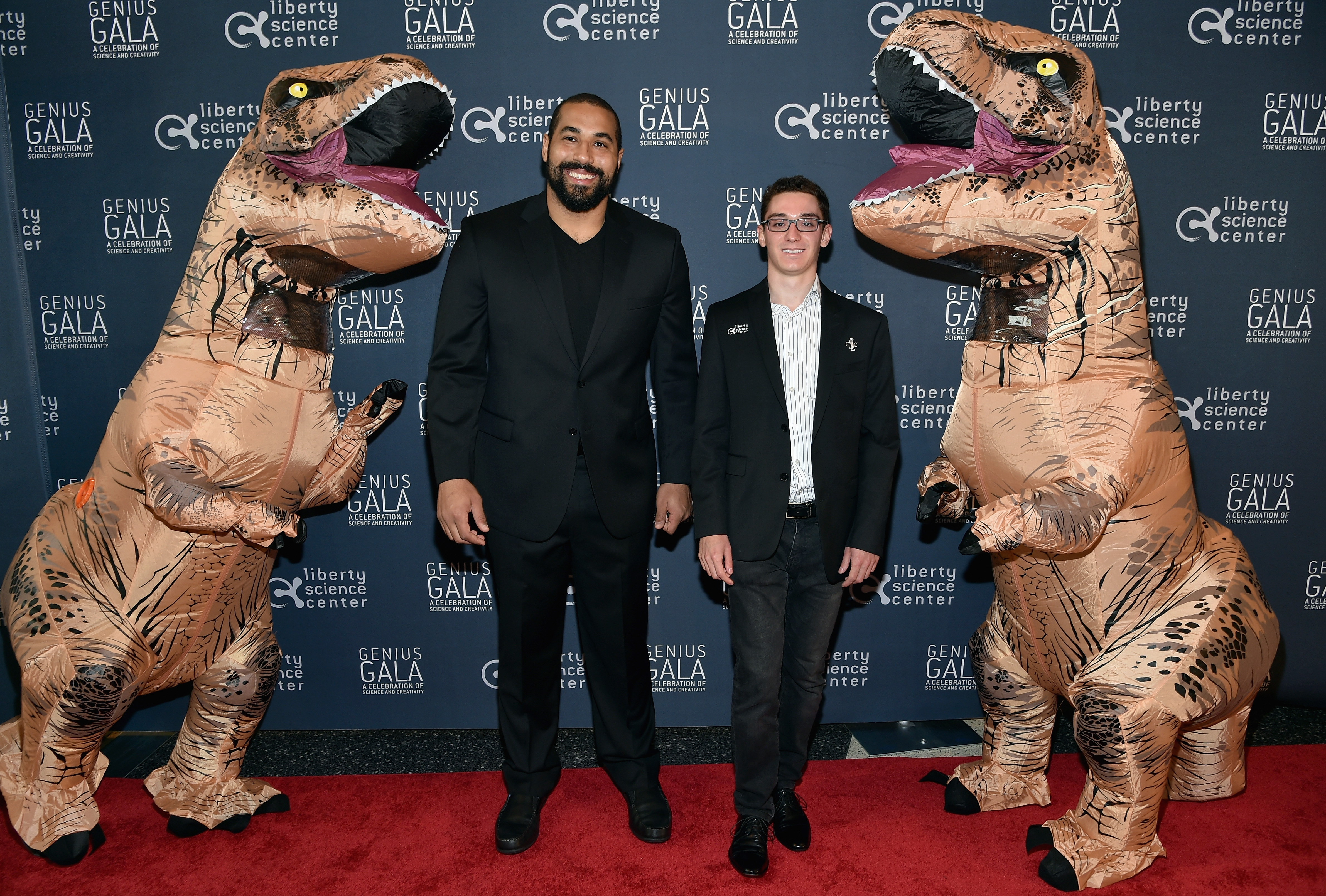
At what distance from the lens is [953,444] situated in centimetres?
218

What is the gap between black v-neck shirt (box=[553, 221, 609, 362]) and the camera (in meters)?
2.15

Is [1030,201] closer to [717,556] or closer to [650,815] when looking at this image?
[717,556]

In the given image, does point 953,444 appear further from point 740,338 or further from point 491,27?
point 491,27

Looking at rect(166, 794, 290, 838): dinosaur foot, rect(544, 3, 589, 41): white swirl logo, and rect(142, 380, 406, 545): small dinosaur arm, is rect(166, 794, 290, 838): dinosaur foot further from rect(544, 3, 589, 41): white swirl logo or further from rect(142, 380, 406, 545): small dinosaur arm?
rect(544, 3, 589, 41): white swirl logo

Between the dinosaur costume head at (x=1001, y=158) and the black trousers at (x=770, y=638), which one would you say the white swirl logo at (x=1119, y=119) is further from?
the black trousers at (x=770, y=638)

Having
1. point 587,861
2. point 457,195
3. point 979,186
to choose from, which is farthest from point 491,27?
point 587,861

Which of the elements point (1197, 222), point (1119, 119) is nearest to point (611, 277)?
point (1119, 119)

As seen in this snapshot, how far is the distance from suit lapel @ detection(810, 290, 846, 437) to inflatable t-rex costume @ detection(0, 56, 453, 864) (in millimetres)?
1085

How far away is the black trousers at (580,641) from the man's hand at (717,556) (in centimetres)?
24

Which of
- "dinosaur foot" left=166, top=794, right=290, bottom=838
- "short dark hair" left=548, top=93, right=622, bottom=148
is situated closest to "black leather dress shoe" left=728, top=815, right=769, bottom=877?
"dinosaur foot" left=166, top=794, right=290, bottom=838

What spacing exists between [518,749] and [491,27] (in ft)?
7.82

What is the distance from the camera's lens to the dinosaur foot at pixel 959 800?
2389mm

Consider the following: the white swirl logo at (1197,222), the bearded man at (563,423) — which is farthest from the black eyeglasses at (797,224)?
the white swirl logo at (1197,222)

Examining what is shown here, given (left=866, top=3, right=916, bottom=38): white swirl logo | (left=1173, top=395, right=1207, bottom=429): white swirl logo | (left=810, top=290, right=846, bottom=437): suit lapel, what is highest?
(left=866, top=3, right=916, bottom=38): white swirl logo
